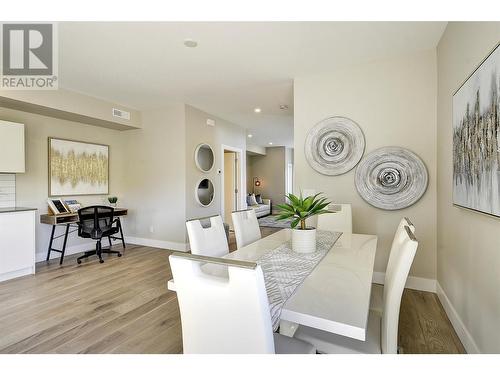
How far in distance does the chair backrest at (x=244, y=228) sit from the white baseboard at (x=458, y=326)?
168 centimetres

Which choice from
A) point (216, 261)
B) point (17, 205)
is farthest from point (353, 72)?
point (17, 205)

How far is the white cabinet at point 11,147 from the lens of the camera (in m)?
3.16

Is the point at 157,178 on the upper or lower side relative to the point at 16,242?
upper

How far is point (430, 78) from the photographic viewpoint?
8.72 ft

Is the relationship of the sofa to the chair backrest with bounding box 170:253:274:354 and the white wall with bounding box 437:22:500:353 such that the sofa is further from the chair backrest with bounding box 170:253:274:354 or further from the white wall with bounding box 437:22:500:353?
the chair backrest with bounding box 170:253:274:354

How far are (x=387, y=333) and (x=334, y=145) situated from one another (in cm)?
226

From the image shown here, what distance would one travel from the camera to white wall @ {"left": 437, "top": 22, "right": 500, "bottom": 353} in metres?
1.44

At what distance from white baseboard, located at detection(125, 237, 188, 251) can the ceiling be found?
2.46m

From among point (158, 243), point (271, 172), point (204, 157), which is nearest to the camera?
point (158, 243)

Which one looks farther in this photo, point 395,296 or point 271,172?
point 271,172

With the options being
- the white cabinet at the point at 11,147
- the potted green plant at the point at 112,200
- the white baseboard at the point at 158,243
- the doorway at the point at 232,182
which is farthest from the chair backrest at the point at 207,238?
the doorway at the point at 232,182

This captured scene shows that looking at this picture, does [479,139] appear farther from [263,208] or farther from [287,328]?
[263,208]

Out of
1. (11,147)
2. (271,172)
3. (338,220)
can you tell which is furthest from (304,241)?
(271,172)

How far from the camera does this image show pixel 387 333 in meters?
1.12
